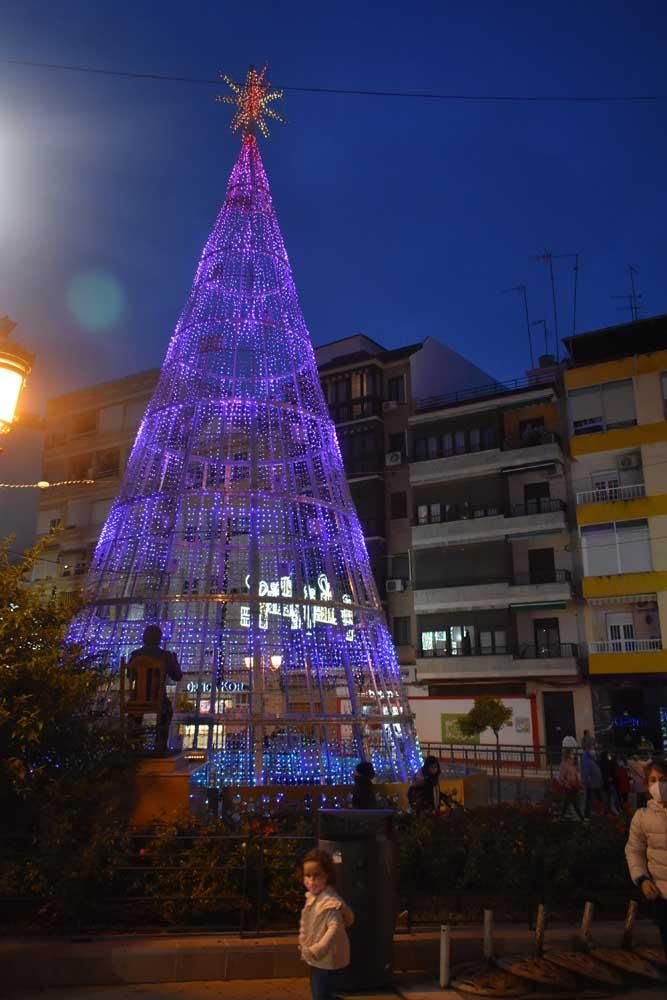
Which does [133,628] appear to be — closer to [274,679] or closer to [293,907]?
[274,679]

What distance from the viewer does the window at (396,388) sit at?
3716 cm

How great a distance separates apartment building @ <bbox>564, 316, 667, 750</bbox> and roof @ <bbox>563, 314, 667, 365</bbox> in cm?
5

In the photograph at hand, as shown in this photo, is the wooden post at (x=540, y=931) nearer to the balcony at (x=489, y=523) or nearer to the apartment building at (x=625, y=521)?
the apartment building at (x=625, y=521)

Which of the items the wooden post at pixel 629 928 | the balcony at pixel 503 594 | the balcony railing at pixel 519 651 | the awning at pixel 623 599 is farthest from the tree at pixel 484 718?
the wooden post at pixel 629 928

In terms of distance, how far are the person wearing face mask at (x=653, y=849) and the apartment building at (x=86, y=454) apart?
36.3 m

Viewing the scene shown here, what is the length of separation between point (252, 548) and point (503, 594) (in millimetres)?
21528

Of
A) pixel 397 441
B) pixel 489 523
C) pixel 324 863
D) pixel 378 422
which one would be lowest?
pixel 324 863

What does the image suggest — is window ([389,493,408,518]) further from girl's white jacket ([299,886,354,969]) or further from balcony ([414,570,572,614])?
girl's white jacket ([299,886,354,969])

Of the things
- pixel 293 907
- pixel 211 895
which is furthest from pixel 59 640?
pixel 293 907

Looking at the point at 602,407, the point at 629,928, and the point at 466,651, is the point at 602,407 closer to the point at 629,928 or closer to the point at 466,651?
the point at 466,651

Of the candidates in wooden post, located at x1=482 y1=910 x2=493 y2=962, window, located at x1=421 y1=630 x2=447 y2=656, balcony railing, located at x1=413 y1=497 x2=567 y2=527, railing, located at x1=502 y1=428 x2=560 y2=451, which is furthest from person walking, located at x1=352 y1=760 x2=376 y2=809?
railing, located at x1=502 y1=428 x2=560 y2=451

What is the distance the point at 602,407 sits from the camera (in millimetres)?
31281

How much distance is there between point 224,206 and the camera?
1510cm

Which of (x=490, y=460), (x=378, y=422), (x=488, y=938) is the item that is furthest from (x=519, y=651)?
(x=488, y=938)
